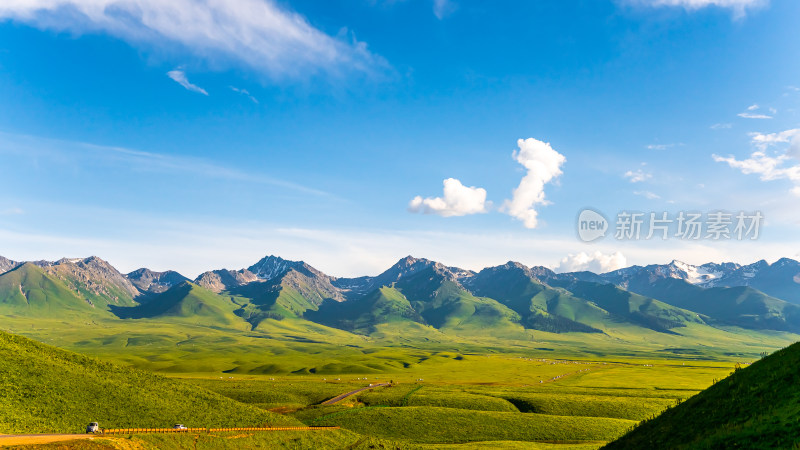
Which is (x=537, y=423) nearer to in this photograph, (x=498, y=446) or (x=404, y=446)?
(x=498, y=446)

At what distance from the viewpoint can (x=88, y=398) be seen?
83562mm

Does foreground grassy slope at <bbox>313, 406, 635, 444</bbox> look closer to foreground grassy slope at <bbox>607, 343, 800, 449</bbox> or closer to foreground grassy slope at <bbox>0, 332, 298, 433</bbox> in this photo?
foreground grassy slope at <bbox>0, 332, 298, 433</bbox>

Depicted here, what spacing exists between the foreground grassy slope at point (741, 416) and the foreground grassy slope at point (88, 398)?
7760 cm

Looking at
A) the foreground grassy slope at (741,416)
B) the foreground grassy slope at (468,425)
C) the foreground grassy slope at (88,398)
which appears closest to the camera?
the foreground grassy slope at (741,416)

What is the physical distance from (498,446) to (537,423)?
23061 millimetres

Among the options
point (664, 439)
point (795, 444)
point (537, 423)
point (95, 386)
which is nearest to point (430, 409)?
point (537, 423)

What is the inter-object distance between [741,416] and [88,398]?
99645 millimetres

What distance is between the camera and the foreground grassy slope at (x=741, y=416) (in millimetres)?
30906

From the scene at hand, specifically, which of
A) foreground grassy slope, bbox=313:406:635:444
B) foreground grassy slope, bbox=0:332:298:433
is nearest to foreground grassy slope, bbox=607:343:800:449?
foreground grassy slope, bbox=313:406:635:444

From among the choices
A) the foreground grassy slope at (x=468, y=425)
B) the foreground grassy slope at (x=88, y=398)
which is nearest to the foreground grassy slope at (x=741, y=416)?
the foreground grassy slope at (x=468, y=425)

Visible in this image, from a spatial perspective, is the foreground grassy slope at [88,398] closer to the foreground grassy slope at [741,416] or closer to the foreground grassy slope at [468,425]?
the foreground grassy slope at [468,425]

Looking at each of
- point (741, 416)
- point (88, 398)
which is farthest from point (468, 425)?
point (741, 416)

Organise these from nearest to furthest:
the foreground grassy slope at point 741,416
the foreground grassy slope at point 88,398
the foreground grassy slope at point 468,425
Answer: the foreground grassy slope at point 741,416 → the foreground grassy slope at point 88,398 → the foreground grassy slope at point 468,425

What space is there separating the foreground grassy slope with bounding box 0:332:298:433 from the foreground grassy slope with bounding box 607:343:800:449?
255 ft
